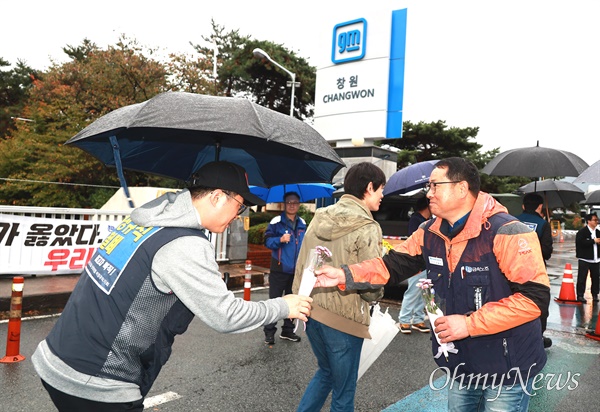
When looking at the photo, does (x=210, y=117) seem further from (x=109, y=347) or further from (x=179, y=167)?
(x=179, y=167)

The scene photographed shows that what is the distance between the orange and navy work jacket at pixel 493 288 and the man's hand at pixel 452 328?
1.2 inches

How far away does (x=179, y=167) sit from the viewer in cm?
404

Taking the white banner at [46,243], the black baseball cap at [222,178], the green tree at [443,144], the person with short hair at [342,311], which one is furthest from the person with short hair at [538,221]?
the green tree at [443,144]

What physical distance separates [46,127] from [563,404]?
2272cm

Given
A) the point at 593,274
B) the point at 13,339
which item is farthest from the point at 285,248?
the point at 593,274

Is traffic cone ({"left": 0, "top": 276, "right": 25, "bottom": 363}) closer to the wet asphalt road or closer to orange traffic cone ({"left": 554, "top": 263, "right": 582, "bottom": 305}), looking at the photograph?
the wet asphalt road

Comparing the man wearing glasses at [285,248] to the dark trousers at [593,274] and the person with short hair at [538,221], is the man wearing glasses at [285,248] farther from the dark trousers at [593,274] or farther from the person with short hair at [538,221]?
the dark trousers at [593,274]

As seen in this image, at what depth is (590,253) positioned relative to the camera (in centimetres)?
1122

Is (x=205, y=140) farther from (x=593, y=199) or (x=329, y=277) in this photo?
(x=593, y=199)

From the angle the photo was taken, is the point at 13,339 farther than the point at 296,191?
No

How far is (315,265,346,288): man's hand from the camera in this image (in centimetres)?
290

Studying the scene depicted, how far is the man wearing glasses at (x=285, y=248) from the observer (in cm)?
623

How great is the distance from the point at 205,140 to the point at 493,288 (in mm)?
2417

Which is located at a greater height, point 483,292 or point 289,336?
point 483,292
